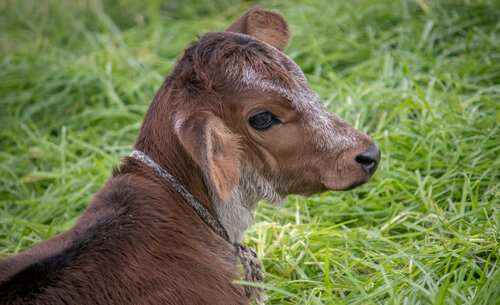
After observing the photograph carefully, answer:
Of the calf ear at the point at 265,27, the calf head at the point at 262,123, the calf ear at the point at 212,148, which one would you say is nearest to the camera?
the calf ear at the point at 212,148

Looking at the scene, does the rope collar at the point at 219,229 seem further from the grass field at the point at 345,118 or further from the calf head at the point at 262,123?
the grass field at the point at 345,118

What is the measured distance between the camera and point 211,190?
273 centimetres

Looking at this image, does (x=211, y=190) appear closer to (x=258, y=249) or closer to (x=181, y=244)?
(x=181, y=244)

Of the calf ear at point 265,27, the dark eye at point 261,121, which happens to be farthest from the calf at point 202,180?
the calf ear at point 265,27

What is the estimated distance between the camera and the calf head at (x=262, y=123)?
2678 millimetres

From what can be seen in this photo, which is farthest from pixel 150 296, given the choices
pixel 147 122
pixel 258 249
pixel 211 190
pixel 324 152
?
pixel 258 249

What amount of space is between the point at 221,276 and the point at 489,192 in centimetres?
202

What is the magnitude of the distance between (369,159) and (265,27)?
1030 mm

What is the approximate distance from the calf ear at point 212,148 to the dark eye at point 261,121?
16 centimetres

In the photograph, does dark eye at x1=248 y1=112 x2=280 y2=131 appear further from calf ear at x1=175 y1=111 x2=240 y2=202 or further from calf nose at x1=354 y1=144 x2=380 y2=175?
calf nose at x1=354 y1=144 x2=380 y2=175

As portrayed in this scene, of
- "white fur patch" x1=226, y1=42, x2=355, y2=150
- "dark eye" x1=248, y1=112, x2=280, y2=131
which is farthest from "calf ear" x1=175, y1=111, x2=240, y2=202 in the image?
"white fur patch" x1=226, y1=42, x2=355, y2=150

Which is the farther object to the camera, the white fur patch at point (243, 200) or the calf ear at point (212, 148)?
the white fur patch at point (243, 200)

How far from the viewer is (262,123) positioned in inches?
106

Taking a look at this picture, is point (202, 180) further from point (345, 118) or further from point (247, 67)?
point (345, 118)
